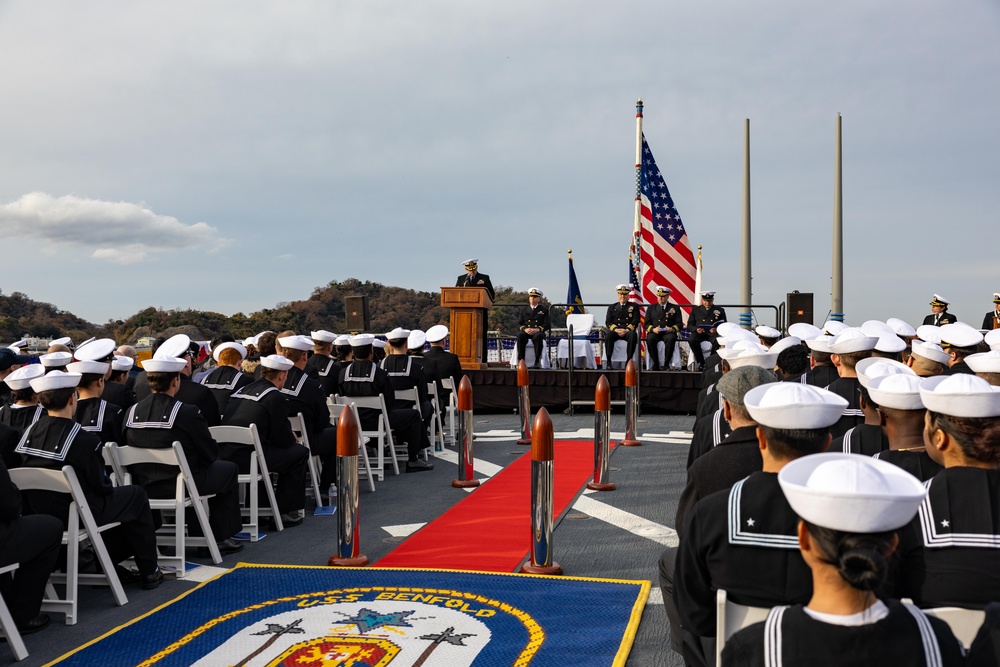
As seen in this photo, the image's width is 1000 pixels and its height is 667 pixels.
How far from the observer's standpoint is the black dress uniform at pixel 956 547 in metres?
2.91

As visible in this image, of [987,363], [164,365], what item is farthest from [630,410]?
[164,365]

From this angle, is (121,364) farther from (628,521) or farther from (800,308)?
(800,308)

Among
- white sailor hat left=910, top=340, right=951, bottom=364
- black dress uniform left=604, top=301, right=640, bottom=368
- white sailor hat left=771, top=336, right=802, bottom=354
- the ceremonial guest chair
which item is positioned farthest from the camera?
the ceremonial guest chair

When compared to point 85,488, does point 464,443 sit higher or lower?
lower

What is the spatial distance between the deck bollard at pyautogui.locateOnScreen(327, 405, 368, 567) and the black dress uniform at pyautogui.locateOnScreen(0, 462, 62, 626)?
193 centimetres

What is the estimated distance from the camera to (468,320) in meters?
17.0

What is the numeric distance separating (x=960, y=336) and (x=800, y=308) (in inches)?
316

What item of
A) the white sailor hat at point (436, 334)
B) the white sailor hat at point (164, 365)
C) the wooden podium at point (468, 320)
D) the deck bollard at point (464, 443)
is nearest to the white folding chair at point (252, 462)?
the white sailor hat at point (164, 365)

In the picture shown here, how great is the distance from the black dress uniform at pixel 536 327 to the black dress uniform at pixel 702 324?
2805 millimetres

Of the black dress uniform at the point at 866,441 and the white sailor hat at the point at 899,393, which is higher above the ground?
the white sailor hat at the point at 899,393

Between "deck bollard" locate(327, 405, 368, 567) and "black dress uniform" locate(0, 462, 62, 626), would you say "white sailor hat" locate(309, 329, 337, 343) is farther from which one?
"black dress uniform" locate(0, 462, 62, 626)

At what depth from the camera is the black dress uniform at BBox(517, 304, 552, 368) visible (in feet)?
57.6

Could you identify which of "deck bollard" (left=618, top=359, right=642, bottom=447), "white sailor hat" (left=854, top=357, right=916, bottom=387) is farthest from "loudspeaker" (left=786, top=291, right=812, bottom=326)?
"white sailor hat" (left=854, top=357, right=916, bottom=387)

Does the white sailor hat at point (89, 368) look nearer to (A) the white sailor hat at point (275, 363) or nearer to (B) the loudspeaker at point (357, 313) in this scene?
(A) the white sailor hat at point (275, 363)
